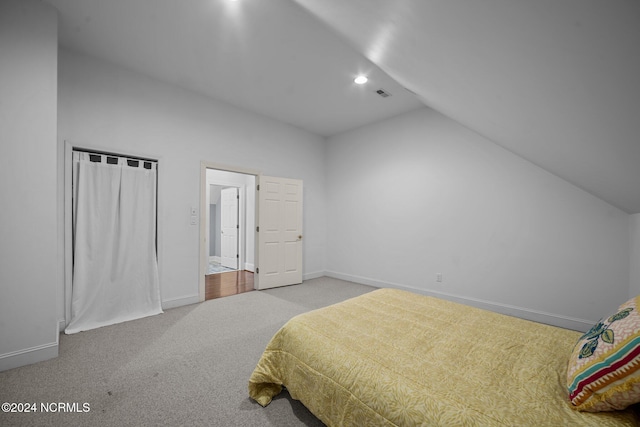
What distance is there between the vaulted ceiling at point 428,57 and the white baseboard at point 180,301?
305 centimetres

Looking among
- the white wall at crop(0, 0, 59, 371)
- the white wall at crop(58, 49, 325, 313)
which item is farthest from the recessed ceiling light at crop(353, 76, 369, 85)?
the white wall at crop(0, 0, 59, 371)

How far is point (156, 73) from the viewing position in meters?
3.40

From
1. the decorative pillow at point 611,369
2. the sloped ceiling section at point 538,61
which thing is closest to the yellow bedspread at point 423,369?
the decorative pillow at point 611,369

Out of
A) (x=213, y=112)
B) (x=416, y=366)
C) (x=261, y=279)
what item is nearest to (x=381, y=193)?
(x=261, y=279)

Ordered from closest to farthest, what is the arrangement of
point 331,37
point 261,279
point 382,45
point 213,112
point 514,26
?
point 514,26, point 382,45, point 331,37, point 213,112, point 261,279

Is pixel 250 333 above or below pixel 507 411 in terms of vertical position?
below

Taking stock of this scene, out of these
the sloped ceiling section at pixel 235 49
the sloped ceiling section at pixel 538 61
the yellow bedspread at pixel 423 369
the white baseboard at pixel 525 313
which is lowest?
the white baseboard at pixel 525 313

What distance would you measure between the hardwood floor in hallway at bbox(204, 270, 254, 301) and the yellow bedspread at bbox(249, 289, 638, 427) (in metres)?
2.88

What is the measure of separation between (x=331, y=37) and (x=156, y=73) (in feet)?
7.84

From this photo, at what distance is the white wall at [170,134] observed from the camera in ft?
9.86

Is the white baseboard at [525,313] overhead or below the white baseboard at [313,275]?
overhead

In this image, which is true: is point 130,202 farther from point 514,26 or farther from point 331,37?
point 514,26

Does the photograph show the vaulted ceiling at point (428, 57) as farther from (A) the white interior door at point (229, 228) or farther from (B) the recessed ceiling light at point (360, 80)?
(A) the white interior door at point (229, 228)

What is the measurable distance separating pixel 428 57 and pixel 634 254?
120 inches
